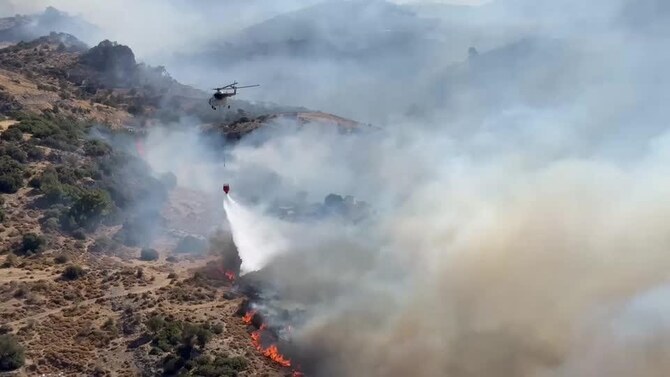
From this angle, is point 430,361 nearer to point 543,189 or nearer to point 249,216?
point 543,189

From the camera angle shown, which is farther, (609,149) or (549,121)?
(549,121)

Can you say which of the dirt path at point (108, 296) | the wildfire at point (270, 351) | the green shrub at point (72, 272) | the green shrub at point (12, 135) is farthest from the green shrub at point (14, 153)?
the wildfire at point (270, 351)

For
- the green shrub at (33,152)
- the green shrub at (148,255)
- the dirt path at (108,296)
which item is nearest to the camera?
the dirt path at (108,296)

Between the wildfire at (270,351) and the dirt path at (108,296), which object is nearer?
the dirt path at (108,296)

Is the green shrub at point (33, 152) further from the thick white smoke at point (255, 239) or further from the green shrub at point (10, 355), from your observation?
the green shrub at point (10, 355)

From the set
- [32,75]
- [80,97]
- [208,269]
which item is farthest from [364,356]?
[32,75]

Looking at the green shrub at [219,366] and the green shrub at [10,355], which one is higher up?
the green shrub at [219,366]

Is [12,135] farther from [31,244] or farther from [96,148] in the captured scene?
[31,244]
